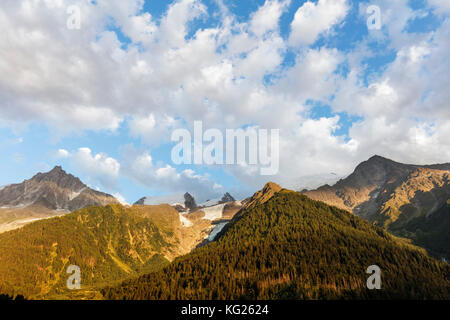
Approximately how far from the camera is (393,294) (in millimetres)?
196375
